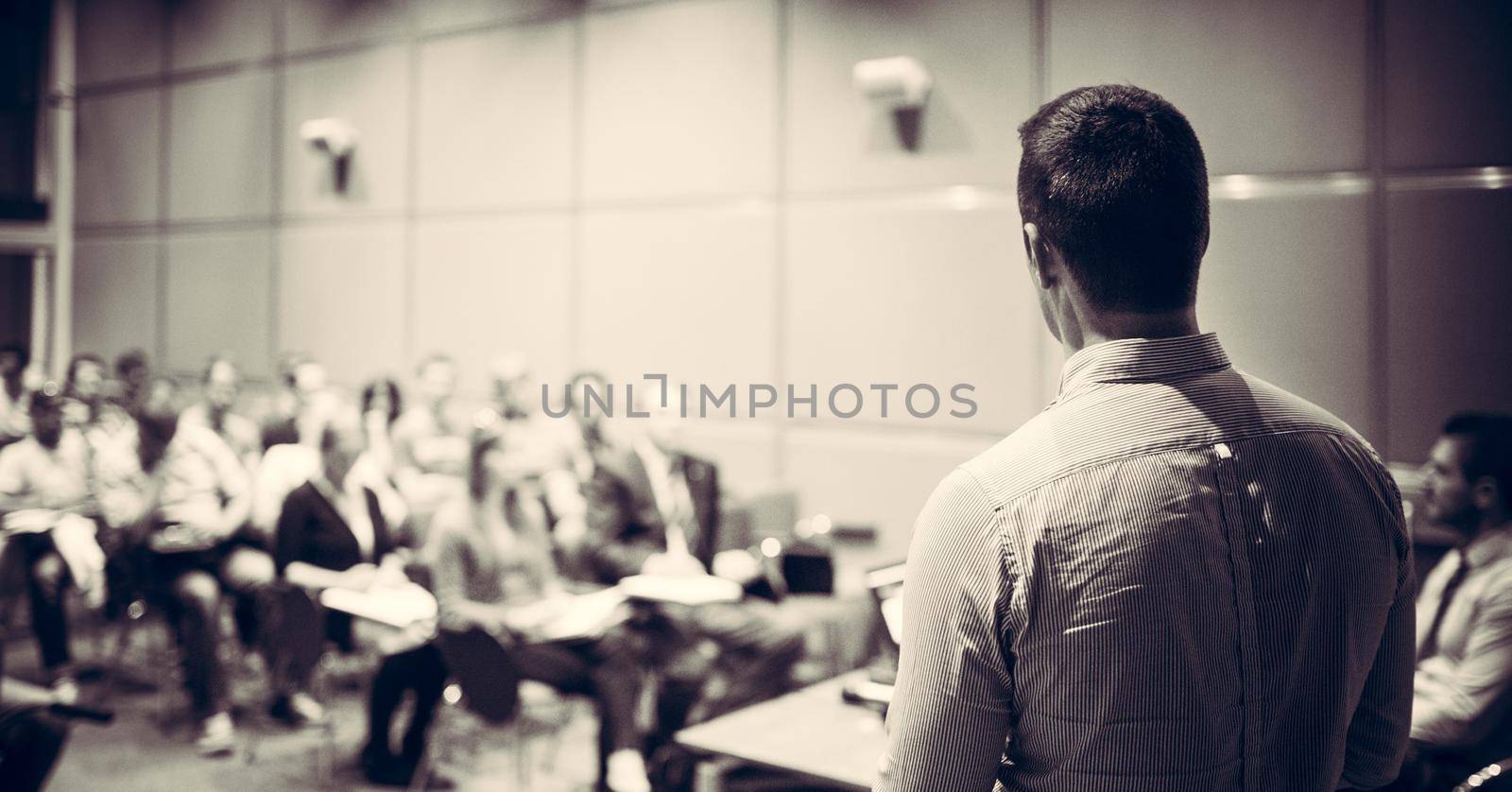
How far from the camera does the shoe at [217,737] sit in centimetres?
484

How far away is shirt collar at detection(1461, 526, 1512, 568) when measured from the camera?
2.92 m

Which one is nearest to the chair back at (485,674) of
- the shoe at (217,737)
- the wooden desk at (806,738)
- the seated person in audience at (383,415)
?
the wooden desk at (806,738)

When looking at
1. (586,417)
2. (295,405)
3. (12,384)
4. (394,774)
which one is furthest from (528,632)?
(12,384)

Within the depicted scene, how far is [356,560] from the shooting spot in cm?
482

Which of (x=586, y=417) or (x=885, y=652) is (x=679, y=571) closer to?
(x=586, y=417)

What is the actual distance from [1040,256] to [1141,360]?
14 centimetres

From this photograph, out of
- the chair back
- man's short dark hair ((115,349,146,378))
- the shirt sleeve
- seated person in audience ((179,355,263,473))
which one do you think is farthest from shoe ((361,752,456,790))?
man's short dark hair ((115,349,146,378))

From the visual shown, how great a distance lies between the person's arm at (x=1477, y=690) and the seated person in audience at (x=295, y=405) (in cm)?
481

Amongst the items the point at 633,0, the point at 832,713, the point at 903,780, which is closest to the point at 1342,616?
the point at 903,780

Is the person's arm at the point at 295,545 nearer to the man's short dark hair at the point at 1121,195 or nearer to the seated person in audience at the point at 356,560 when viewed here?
the seated person in audience at the point at 356,560

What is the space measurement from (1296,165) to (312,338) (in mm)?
6510

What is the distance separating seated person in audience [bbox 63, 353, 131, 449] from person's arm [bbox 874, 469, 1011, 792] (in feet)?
20.6

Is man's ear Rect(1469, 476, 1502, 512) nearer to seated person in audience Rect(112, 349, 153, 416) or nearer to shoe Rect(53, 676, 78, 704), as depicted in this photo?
shoe Rect(53, 676, 78, 704)

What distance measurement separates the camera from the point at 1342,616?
1.08 metres
